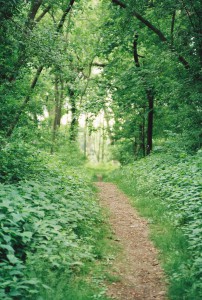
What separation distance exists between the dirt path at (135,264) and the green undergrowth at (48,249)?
34 cm

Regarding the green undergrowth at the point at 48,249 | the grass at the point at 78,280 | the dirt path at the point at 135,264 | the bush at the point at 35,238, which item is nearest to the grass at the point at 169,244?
the dirt path at the point at 135,264

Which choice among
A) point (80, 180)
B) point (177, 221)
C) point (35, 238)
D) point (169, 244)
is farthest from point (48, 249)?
point (80, 180)

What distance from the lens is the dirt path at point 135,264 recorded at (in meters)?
4.79

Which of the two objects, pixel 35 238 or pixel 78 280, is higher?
pixel 35 238

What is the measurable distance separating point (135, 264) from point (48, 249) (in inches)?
79.2

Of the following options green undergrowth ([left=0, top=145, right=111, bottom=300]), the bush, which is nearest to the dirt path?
green undergrowth ([left=0, top=145, right=111, bottom=300])

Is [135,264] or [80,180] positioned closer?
[135,264]

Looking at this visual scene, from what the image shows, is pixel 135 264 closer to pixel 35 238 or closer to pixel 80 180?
pixel 35 238

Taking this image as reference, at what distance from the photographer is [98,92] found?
1784cm

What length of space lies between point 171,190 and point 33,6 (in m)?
8.33

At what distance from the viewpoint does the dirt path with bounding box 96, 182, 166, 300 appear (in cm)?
479

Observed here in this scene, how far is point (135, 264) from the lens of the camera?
582 cm

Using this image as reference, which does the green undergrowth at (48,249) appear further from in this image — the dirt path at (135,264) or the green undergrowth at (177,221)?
the green undergrowth at (177,221)

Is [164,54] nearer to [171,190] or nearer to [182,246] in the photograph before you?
[171,190]
